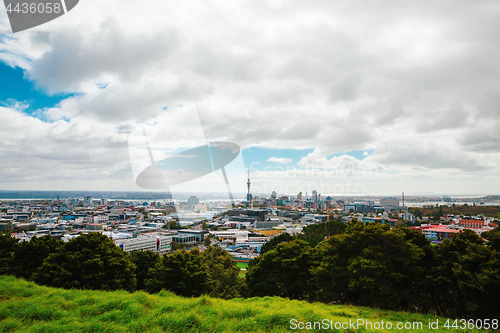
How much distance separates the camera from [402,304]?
5285 mm

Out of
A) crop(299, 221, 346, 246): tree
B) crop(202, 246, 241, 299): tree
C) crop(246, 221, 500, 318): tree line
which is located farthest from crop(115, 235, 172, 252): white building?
crop(246, 221, 500, 318): tree line

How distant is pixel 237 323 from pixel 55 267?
Result: 17.9ft

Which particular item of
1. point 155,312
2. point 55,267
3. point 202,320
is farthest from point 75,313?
point 55,267

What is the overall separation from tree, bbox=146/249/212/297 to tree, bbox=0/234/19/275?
322 cm

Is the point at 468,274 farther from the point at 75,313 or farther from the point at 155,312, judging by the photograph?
the point at 75,313

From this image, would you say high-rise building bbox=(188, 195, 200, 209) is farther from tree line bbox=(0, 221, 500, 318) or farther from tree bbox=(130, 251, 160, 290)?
tree line bbox=(0, 221, 500, 318)

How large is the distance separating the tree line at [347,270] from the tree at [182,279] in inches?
0.9

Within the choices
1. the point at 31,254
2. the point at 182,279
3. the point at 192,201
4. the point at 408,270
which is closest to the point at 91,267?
the point at 182,279

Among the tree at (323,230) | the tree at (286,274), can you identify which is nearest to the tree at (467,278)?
the tree at (286,274)

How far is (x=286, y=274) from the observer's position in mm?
7105

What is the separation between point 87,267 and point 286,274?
16.2ft

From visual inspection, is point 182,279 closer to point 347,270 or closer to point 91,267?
point 91,267

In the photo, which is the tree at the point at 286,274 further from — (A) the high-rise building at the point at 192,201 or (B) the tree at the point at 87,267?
(A) the high-rise building at the point at 192,201

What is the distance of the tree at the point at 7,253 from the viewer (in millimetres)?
6074
